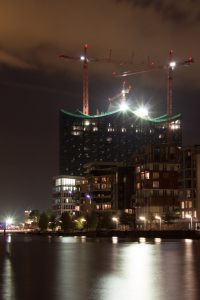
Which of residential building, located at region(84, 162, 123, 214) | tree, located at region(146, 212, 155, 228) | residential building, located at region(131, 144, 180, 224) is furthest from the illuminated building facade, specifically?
residential building, located at region(84, 162, 123, 214)

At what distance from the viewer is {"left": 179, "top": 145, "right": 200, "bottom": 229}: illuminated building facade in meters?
123

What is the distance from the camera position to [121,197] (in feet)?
537

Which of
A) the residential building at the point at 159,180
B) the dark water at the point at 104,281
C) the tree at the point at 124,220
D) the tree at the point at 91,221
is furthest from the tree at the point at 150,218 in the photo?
the dark water at the point at 104,281

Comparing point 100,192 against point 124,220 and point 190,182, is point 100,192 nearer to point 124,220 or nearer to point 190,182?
point 124,220

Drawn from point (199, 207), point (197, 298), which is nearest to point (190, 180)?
point (199, 207)

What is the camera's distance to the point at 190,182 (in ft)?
419

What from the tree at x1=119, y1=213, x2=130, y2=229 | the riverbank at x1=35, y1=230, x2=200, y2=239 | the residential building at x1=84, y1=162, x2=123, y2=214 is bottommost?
the riverbank at x1=35, y1=230, x2=200, y2=239

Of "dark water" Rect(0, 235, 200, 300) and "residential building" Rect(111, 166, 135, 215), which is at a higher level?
"residential building" Rect(111, 166, 135, 215)

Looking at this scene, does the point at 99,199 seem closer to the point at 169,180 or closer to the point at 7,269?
the point at 169,180

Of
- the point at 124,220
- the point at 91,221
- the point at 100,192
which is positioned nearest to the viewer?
the point at 124,220

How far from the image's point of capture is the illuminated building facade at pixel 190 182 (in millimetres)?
123206

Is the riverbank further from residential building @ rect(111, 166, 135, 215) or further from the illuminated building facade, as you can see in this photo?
residential building @ rect(111, 166, 135, 215)

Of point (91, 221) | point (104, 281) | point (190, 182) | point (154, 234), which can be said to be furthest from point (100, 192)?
point (104, 281)

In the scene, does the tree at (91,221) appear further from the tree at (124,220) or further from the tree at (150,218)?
the tree at (150,218)
